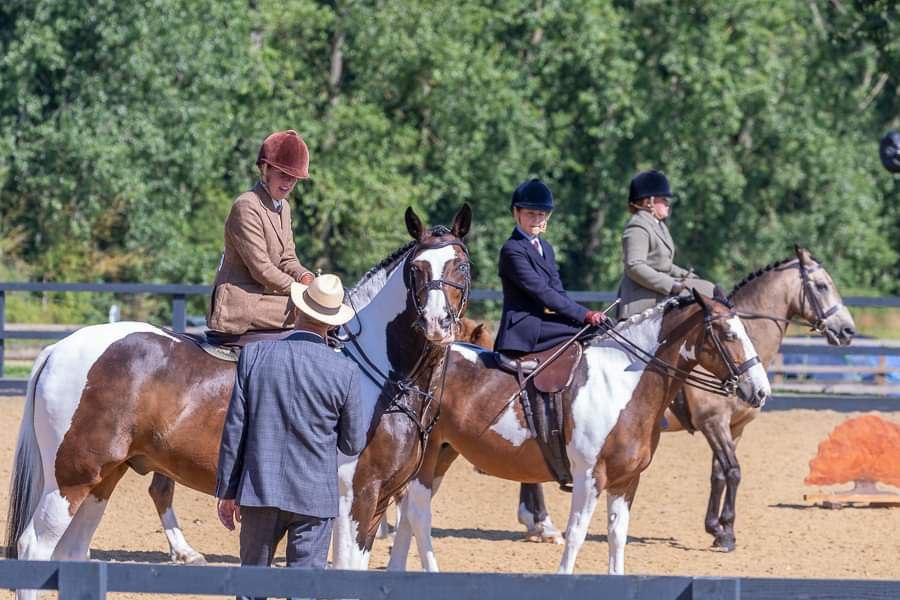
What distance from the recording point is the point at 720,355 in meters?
8.34

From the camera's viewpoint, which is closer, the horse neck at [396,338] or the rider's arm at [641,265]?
the horse neck at [396,338]

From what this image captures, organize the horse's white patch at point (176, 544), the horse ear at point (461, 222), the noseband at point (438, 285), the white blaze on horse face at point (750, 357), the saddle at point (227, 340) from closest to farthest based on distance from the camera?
the noseband at point (438, 285), the horse ear at point (461, 222), the saddle at point (227, 340), the white blaze on horse face at point (750, 357), the horse's white patch at point (176, 544)

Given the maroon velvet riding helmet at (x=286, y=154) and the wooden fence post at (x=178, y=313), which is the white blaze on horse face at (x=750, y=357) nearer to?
the maroon velvet riding helmet at (x=286, y=154)

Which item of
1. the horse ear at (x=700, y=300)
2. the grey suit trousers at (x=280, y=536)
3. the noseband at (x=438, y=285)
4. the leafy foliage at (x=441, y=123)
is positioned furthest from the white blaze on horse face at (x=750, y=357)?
the leafy foliage at (x=441, y=123)

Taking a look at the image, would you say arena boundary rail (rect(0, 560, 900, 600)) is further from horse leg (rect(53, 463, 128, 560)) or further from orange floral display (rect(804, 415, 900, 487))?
orange floral display (rect(804, 415, 900, 487))

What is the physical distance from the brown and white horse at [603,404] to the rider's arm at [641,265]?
739 millimetres

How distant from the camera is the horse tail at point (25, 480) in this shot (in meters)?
6.91

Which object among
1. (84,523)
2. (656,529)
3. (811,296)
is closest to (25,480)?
(84,523)

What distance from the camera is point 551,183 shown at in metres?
30.8

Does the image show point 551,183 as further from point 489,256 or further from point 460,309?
point 460,309

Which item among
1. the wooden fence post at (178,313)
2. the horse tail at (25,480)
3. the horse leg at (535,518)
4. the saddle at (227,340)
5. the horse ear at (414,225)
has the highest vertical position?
the horse ear at (414,225)

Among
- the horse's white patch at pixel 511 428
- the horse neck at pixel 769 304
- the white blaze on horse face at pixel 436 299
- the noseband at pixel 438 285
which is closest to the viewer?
the white blaze on horse face at pixel 436 299

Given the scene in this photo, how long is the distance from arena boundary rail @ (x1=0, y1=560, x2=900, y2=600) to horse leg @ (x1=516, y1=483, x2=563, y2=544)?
5.73 metres

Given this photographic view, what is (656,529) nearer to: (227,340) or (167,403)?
(227,340)
